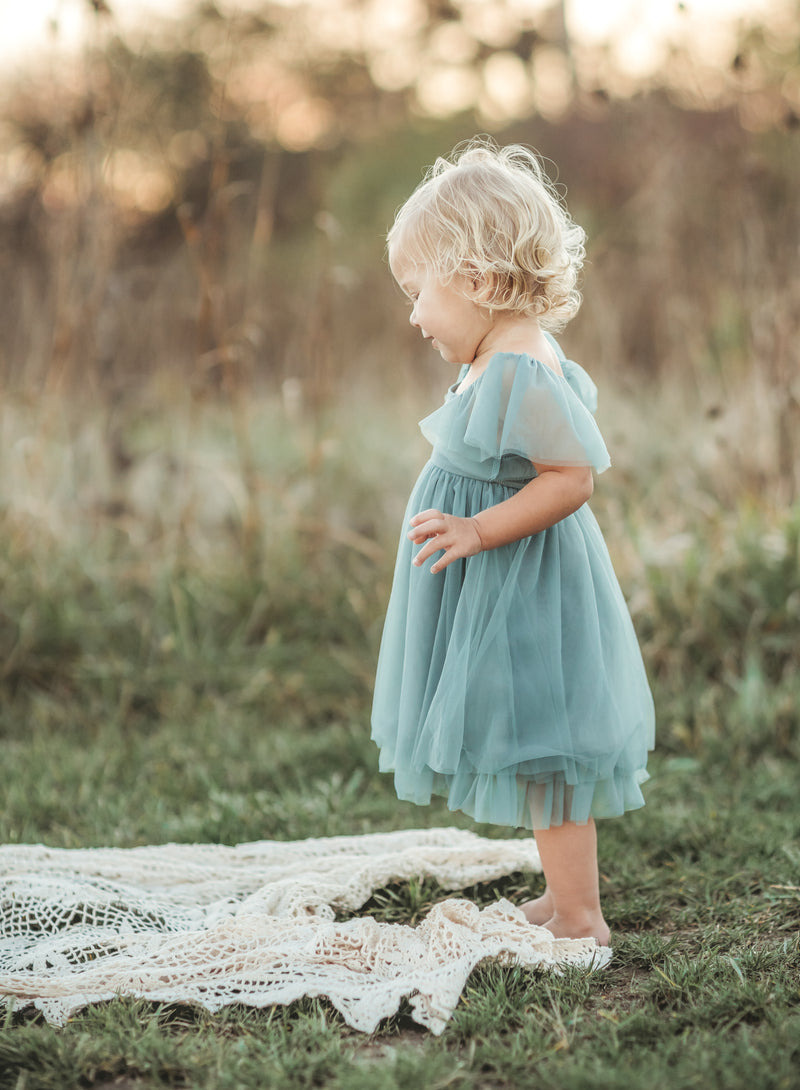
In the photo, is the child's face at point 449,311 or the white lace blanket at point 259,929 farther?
the child's face at point 449,311

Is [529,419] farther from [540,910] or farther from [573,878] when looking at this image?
[540,910]

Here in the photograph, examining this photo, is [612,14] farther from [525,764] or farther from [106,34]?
[525,764]

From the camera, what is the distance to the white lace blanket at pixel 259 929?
176cm

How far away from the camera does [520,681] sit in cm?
182

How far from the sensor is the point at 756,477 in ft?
13.6

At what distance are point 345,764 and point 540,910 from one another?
3.47ft

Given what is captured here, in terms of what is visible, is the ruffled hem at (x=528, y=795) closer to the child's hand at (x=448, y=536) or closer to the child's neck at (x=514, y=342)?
the child's hand at (x=448, y=536)

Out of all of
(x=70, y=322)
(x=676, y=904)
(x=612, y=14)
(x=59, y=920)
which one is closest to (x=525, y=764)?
(x=676, y=904)

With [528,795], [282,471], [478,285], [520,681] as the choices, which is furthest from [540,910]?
[282,471]

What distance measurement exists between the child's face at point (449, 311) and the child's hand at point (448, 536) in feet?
1.02

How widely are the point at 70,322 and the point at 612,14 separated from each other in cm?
267

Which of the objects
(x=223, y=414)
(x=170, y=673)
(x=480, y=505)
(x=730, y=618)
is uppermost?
(x=223, y=414)

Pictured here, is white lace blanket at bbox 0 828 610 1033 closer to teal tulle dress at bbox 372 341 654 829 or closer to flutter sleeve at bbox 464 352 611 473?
teal tulle dress at bbox 372 341 654 829

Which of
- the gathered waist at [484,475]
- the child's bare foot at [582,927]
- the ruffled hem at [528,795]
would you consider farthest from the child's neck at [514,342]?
the child's bare foot at [582,927]
